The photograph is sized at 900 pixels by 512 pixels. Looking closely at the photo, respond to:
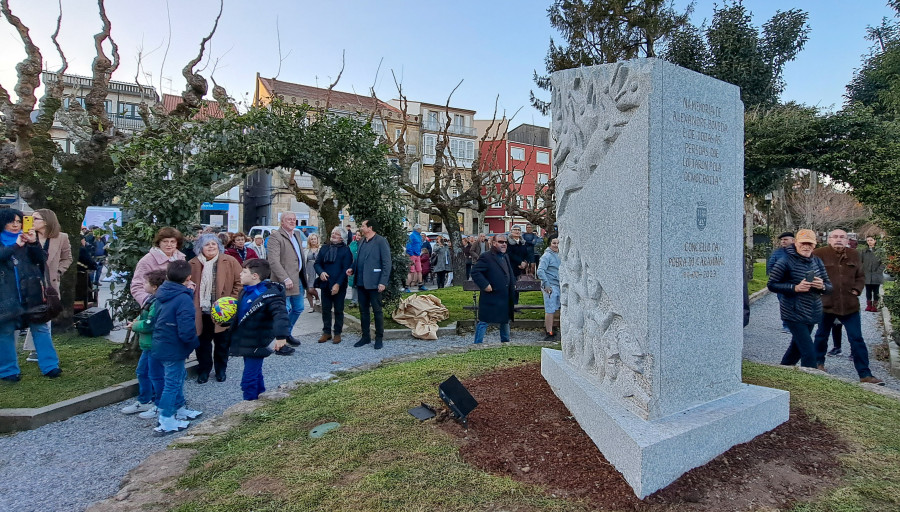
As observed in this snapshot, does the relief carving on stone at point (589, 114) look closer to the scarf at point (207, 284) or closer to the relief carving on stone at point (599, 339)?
the relief carving on stone at point (599, 339)

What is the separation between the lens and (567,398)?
4230 millimetres

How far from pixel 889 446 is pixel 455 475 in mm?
3047

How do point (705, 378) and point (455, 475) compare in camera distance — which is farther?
point (705, 378)

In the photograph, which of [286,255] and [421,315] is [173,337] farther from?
[421,315]

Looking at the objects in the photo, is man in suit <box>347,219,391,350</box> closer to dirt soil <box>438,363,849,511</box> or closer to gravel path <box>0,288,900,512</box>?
gravel path <box>0,288,900,512</box>

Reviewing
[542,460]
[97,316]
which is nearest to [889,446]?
[542,460]

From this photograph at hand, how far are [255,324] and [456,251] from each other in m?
14.2

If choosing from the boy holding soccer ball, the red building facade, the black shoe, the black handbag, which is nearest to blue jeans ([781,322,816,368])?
the boy holding soccer ball

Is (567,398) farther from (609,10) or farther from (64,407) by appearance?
(609,10)

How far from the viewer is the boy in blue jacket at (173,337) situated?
4.86 m

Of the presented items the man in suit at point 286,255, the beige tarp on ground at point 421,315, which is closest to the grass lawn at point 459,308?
the beige tarp on ground at point 421,315

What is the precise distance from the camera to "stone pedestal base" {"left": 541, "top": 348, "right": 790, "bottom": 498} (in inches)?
115

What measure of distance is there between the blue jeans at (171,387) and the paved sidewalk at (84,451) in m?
0.26

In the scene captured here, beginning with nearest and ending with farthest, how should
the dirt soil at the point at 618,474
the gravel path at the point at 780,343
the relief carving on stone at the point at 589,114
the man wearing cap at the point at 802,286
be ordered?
the dirt soil at the point at 618,474 → the relief carving on stone at the point at 589,114 → the man wearing cap at the point at 802,286 → the gravel path at the point at 780,343
